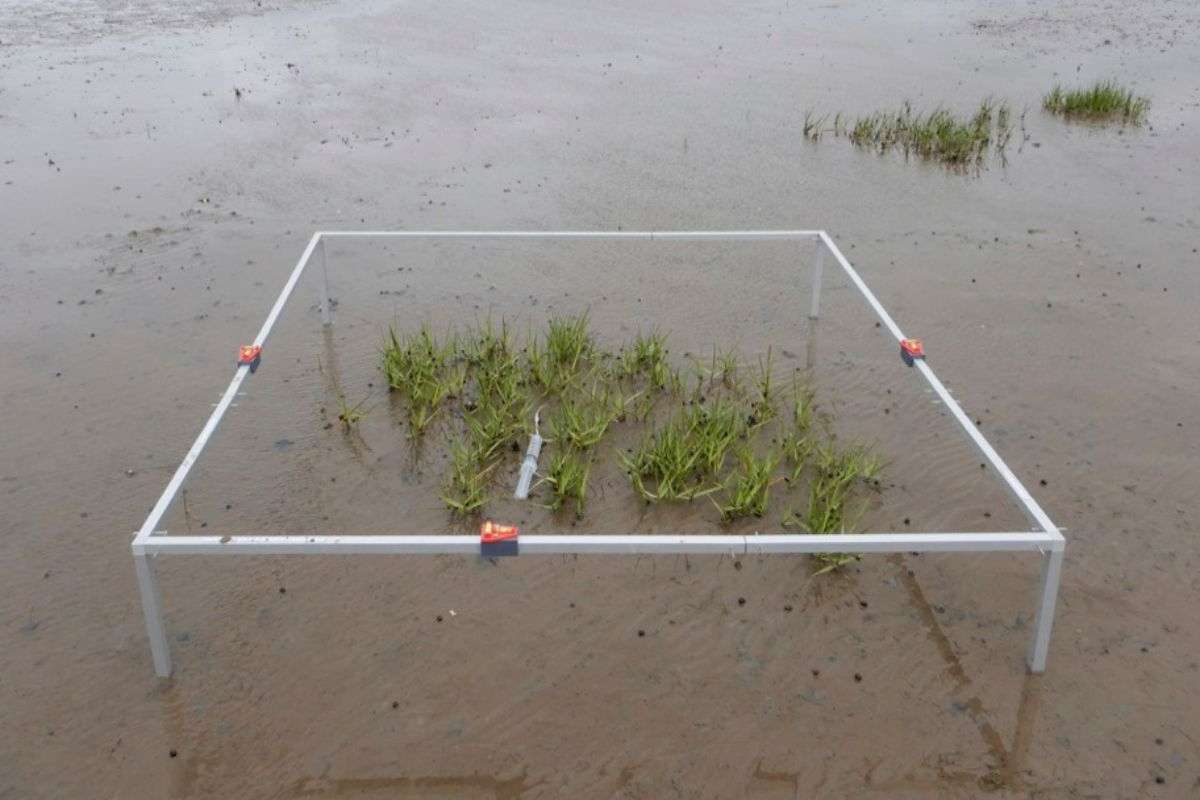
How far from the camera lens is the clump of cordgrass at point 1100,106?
13648mm

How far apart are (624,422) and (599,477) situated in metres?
0.68

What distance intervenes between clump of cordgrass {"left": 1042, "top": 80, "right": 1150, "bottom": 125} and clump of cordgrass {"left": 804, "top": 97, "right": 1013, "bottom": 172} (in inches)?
34.1

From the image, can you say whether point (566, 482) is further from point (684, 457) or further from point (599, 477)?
point (684, 457)

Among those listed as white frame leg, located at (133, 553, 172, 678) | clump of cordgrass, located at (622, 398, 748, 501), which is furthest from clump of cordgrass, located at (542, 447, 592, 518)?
white frame leg, located at (133, 553, 172, 678)

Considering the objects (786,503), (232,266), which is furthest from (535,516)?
(232,266)

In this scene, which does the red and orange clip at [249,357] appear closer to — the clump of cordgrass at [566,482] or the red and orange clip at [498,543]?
the clump of cordgrass at [566,482]

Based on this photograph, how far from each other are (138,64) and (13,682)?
528 inches

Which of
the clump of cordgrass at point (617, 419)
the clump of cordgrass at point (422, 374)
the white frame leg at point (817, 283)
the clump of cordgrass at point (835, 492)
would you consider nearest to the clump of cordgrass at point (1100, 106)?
the white frame leg at point (817, 283)

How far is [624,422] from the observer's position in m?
6.88

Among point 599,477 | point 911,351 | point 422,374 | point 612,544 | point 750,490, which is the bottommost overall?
point 599,477

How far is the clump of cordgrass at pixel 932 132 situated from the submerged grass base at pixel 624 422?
5.90m

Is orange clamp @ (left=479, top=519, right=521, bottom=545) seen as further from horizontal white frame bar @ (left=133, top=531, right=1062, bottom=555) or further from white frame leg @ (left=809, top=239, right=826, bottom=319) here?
white frame leg @ (left=809, top=239, right=826, bottom=319)

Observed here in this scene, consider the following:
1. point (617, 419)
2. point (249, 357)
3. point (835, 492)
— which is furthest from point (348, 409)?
point (835, 492)

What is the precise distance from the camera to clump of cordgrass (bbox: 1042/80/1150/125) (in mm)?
13648
